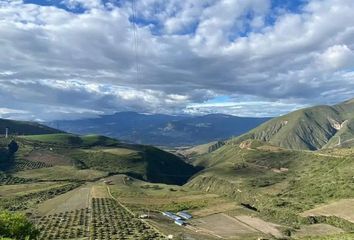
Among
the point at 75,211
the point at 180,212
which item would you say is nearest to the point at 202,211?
the point at 180,212

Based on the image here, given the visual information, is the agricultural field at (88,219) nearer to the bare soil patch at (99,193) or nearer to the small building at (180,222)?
the bare soil patch at (99,193)

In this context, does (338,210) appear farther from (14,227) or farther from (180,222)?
(14,227)

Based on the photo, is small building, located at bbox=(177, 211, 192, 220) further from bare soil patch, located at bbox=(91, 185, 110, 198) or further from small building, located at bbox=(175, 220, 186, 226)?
bare soil patch, located at bbox=(91, 185, 110, 198)

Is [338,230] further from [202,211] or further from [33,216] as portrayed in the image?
[33,216]

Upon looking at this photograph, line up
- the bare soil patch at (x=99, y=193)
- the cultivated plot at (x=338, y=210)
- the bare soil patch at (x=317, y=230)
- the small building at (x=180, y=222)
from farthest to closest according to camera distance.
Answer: the bare soil patch at (x=99, y=193), the cultivated plot at (x=338, y=210), the small building at (x=180, y=222), the bare soil patch at (x=317, y=230)

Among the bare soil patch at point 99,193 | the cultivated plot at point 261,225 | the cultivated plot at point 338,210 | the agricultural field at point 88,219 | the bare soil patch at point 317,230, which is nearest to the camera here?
the agricultural field at point 88,219

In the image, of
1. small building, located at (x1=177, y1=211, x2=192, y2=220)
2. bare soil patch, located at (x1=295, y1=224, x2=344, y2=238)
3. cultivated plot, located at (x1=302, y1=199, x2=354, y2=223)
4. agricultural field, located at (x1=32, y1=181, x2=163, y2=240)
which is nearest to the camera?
agricultural field, located at (x1=32, y1=181, x2=163, y2=240)

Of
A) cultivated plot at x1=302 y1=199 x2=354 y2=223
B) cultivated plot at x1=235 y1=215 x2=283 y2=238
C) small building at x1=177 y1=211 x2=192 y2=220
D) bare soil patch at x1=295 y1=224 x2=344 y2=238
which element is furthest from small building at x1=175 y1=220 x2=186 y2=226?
cultivated plot at x1=302 y1=199 x2=354 y2=223

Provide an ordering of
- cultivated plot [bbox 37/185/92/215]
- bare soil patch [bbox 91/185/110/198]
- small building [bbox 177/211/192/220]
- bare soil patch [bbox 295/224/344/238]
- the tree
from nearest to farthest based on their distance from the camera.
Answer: the tree
bare soil patch [bbox 295/224/344/238]
small building [bbox 177/211/192/220]
cultivated plot [bbox 37/185/92/215]
bare soil patch [bbox 91/185/110/198]

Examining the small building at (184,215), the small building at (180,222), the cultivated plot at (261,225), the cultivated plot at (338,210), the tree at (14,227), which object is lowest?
the cultivated plot at (261,225)

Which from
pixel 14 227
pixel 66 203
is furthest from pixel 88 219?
pixel 14 227

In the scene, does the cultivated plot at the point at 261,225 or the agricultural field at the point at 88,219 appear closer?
the agricultural field at the point at 88,219

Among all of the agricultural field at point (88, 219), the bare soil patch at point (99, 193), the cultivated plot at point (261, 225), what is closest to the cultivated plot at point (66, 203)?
the agricultural field at point (88, 219)
